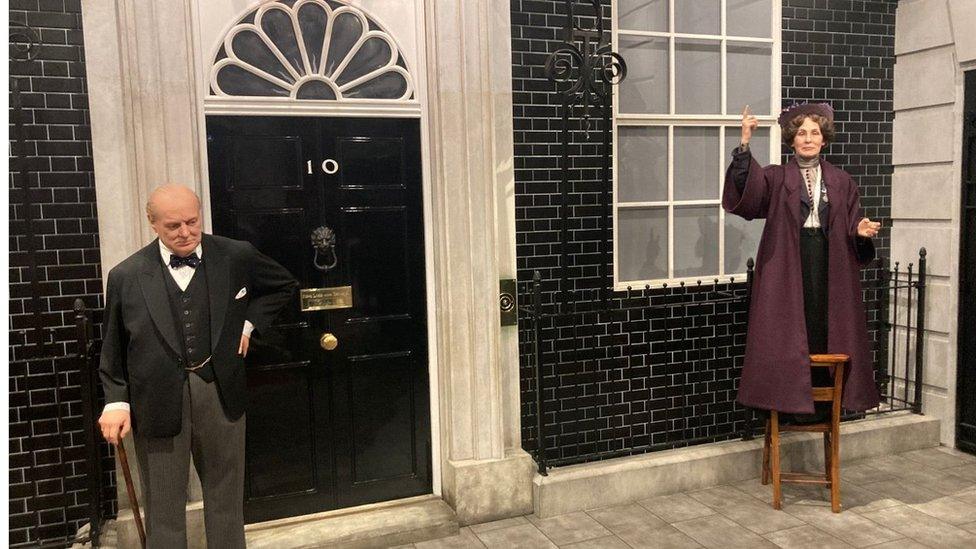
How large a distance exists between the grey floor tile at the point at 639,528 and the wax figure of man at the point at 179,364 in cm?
204

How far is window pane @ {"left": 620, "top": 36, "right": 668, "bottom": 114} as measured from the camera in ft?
15.0

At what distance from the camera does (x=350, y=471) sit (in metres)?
4.11

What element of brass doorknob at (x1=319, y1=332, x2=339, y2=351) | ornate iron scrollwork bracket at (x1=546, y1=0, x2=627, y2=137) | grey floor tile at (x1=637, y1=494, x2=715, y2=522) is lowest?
grey floor tile at (x1=637, y1=494, x2=715, y2=522)

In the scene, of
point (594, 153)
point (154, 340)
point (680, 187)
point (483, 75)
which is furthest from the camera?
point (680, 187)

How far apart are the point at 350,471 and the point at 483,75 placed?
92.1 inches

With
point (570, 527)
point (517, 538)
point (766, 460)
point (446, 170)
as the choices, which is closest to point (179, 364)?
point (446, 170)

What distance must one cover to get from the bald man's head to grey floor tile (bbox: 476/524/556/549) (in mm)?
2216

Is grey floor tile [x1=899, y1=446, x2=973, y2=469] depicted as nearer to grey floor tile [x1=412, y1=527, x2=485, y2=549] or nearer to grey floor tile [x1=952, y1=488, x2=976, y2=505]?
grey floor tile [x1=952, y1=488, x2=976, y2=505]

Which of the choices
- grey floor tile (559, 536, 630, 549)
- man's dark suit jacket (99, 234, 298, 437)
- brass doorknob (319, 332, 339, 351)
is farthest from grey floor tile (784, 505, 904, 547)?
man's dark suit jacket (99, 234, 298, 437)

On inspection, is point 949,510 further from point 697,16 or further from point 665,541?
point 697,16

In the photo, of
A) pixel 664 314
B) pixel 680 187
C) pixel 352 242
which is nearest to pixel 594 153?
pixel 680 187

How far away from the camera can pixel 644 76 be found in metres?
4.62

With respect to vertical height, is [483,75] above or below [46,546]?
above

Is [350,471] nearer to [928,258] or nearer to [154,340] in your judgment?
[154,340]
